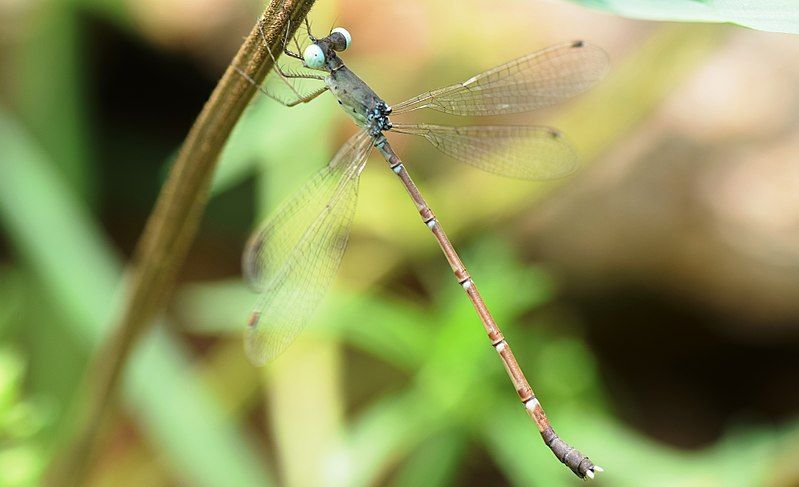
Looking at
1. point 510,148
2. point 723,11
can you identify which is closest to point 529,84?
point 510,148

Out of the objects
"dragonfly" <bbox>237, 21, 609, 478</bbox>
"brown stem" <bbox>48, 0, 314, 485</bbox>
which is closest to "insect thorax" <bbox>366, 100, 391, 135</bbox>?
"dragonfly" <bbox>237, 21, 609, 478</bbox>

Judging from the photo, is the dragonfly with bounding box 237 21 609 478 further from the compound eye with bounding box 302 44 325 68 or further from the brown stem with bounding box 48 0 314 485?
the brown stem with bounding box 48 0 314 485

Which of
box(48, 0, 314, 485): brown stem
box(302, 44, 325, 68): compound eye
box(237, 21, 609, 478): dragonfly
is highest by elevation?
box(302, 44, 325, 68): compound eye

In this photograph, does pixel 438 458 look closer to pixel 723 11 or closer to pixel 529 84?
pixel 529 84

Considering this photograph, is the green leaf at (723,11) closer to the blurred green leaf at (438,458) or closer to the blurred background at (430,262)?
the blurred background at (430,262)

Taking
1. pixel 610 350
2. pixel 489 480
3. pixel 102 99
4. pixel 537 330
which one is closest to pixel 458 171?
pixel 537 330

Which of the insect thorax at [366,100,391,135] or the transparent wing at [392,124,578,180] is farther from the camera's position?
the transparent wing at [392,124,578,180]

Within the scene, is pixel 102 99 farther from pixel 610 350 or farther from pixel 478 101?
pixel 610 350

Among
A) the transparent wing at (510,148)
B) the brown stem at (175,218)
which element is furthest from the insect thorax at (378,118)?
the brown stem at (175,218)
